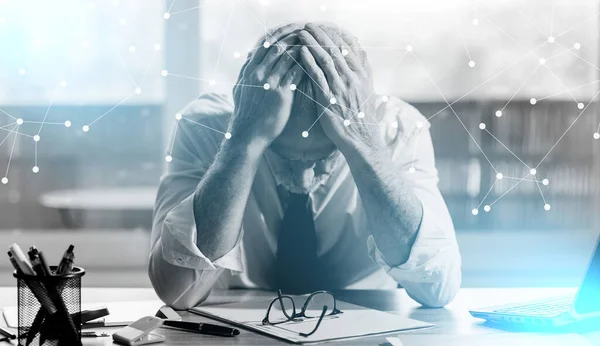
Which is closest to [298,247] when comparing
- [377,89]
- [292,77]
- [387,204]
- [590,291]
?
[387,204]

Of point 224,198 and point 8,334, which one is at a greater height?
point 224,198

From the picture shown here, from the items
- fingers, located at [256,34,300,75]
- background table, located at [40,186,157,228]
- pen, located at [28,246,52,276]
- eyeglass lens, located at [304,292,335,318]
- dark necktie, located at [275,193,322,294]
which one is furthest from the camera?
background table, located at [40,186,157,228]

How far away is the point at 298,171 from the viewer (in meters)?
1.53

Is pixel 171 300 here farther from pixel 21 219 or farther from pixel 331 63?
pixel 21 219

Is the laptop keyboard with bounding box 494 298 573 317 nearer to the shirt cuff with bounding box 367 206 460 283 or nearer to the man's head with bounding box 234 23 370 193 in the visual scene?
the shirt cuff with bounding box 367 206 460 283

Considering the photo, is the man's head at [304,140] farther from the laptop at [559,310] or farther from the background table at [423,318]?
the laptop at [559,310]

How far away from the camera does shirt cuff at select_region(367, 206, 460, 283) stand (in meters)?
1.35

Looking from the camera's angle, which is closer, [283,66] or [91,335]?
[91,335]

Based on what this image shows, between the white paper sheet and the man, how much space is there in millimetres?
101

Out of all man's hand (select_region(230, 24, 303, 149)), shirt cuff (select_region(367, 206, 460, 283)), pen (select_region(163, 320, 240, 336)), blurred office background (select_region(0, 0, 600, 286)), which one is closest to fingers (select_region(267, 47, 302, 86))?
man's hand (select_region(230, 24, 303, 149))

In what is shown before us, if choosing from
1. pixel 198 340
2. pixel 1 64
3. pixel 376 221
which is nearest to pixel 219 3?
pixel 1 64

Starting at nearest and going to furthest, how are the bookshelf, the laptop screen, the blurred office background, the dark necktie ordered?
the laptop screen, the dark necktie, the blurred office background, the bookshelf

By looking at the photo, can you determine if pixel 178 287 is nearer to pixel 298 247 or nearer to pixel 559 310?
pixel 298 247

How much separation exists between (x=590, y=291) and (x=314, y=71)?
0.61 m
